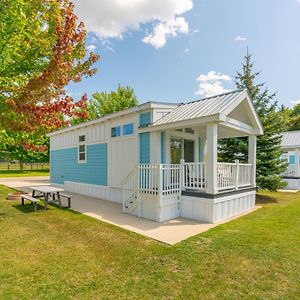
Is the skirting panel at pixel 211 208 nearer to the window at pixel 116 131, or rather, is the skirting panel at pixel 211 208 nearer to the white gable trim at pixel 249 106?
the white gable trim at pixel 249 106

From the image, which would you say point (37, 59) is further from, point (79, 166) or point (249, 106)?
point (79, 166)

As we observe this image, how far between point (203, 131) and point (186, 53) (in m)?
5.51

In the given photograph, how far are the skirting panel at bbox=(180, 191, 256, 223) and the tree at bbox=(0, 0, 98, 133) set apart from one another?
4.54 m

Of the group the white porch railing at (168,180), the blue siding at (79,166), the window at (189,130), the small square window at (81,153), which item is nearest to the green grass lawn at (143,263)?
the white porch railing at (168,180)

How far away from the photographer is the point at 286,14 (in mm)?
8922

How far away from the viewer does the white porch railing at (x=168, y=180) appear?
23.0 ft

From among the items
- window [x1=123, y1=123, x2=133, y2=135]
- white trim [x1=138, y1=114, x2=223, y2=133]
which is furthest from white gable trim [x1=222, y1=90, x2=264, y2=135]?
window [x1=123, y1=123, x2=133, y2=135]

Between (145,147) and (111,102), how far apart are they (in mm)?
21136

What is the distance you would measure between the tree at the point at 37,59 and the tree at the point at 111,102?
72.2ft

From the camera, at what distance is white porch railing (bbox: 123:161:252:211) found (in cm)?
701

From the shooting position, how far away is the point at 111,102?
28.5 meters

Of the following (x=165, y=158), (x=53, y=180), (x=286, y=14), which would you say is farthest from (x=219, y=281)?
(x=53, y=180)

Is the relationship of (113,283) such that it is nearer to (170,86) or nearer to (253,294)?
(253,294)

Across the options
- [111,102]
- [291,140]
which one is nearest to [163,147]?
[291,140]
